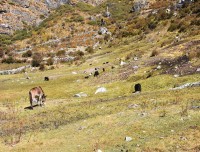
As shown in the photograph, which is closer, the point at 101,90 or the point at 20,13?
the point at 101,90

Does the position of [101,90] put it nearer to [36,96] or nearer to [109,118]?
[36,96]

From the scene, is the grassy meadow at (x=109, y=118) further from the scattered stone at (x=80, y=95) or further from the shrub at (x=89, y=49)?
the shrub at (x=89, y=49)

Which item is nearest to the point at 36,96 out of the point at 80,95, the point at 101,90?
the point at 80,95

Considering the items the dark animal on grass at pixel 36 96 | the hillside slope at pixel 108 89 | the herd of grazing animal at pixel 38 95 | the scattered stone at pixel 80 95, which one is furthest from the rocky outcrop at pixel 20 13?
the dark animal on grass at pixel 36 96

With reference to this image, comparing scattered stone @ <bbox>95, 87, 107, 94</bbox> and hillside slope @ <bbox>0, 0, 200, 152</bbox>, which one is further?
scattered stone @ <bbox>95, 87, 107, 94</bbox>

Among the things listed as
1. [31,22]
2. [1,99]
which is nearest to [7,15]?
[31,22]

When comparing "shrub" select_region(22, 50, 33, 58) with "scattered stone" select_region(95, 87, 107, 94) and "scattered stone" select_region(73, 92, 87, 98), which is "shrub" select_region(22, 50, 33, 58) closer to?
"scattered stone" select_region(73, 92, 87, 98)

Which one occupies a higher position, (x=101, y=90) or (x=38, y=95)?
(x=38, y=95)

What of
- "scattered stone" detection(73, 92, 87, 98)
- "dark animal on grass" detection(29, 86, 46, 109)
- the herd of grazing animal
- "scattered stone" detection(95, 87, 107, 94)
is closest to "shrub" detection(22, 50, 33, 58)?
"scattered stone" detection(73, 92, 87, 98)

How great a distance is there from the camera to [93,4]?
10256 cm

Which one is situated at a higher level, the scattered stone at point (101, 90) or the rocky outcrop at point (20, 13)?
the rocky outcrop at point (20, 13)

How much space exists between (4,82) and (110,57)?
15.6 meters

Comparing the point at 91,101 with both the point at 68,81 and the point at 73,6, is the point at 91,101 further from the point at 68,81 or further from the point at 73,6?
the point at 73,6

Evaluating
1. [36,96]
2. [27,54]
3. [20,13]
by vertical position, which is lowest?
[36,96]
